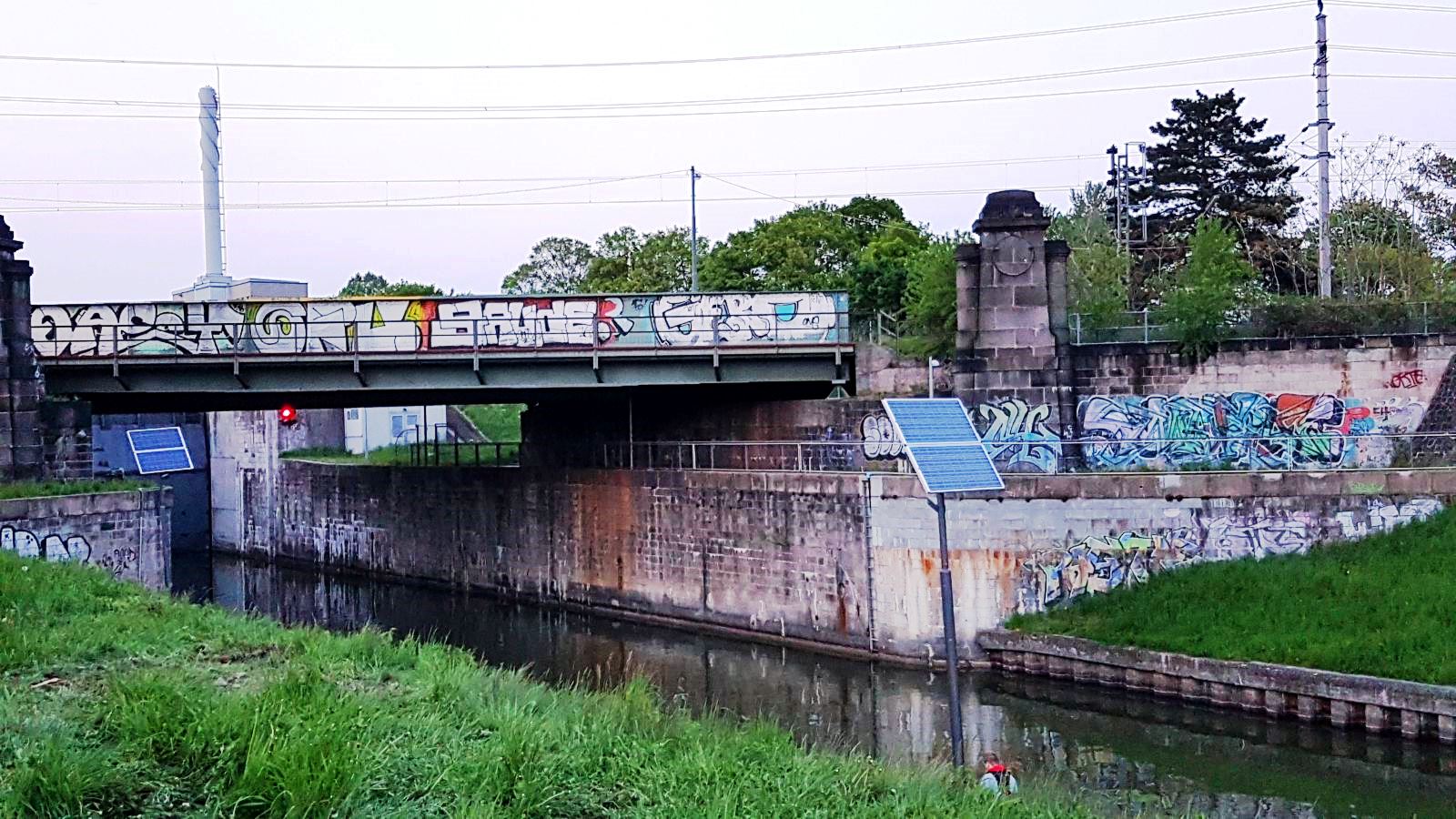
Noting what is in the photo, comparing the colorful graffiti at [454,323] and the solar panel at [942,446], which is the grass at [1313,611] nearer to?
the solar panel at [942,446]

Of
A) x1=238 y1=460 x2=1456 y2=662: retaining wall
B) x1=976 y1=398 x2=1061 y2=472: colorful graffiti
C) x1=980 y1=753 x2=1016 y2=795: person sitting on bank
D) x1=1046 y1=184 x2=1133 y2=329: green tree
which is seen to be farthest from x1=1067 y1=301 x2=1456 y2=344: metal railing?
x1=980 y1=753 x2=1016 y2=795: person sitting on bank

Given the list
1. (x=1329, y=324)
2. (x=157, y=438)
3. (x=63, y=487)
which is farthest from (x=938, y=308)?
(x=157, y=438)

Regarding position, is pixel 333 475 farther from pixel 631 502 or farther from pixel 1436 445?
pixel 1436 445

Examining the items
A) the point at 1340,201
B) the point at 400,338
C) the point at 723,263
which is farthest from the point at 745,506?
the point at 723,263

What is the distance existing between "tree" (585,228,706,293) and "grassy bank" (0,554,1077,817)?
5487cm

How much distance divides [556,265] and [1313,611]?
69.9 metres

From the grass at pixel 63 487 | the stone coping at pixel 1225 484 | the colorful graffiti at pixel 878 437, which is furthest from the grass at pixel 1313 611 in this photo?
the grass at pixel 63 487

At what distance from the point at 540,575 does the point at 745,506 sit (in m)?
9.98

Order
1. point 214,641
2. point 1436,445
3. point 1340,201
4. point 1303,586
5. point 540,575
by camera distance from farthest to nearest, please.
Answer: point 1340,201 → point 540,575 → point 1436,445 → point 1303,586 → point 214,641

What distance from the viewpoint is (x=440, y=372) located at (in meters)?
34.2

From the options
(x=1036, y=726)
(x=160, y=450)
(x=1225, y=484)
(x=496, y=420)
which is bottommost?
(x=1036, y=726)

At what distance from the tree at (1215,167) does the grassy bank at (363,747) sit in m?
49.2

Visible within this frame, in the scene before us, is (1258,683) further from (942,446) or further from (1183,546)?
(942,446)

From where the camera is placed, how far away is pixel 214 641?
49.2ft
